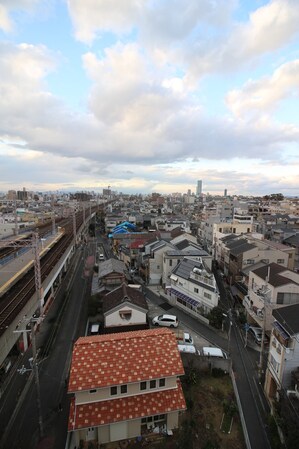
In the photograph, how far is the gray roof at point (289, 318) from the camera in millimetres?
14988

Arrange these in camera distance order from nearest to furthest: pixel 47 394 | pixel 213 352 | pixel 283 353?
1. pixel 283 353
2. pixel 47 394
3. pixel 213 352

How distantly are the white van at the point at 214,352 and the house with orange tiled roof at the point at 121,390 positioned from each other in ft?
22.4

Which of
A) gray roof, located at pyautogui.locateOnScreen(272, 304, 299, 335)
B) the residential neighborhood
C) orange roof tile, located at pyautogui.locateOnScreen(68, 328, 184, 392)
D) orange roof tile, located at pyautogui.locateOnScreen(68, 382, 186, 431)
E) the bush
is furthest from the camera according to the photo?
the bush

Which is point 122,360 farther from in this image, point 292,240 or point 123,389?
point 292,240

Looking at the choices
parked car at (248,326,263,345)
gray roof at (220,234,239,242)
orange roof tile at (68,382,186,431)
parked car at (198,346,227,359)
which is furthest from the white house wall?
gray roof at (220,234,239,242)

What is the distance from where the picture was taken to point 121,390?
44.2 ft

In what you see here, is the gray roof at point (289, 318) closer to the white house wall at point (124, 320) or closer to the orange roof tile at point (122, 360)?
the orange roof tile at point (122, 360)

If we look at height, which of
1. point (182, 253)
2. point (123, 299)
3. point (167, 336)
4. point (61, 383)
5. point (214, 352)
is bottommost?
point (61, 383)

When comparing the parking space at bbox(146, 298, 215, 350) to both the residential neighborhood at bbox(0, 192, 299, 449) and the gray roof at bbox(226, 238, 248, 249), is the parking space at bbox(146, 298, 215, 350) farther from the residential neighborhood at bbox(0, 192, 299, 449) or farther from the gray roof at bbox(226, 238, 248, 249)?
the gray roof at bbox(226, 238, 248, 249)

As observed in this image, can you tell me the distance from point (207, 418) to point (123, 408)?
577 cm

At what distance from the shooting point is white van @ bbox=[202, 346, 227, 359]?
20.5 metres

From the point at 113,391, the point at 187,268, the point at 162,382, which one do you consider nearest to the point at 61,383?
the point at 113,391

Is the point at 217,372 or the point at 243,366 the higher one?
the point at 217,372

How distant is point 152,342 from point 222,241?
32.5 m
